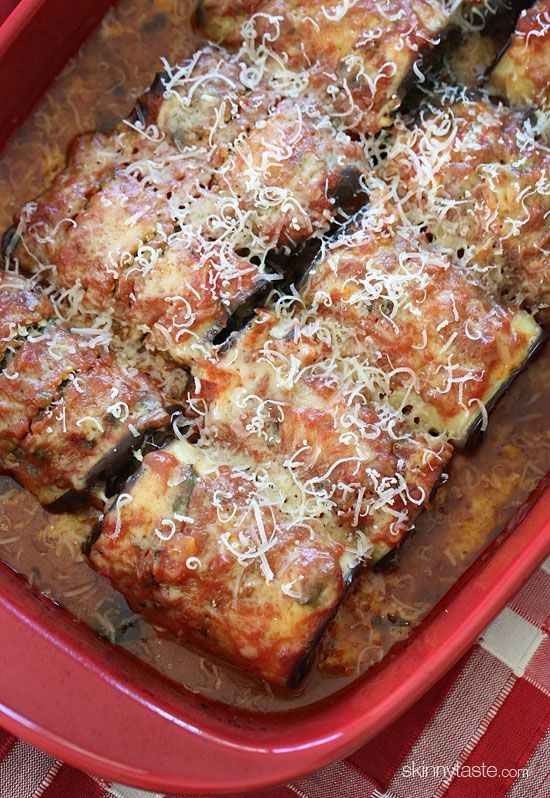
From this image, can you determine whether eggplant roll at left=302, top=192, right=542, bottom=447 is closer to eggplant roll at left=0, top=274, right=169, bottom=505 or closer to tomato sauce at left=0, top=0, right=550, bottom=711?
tomato sauce at left=0, top=0, right=550, bottom=711

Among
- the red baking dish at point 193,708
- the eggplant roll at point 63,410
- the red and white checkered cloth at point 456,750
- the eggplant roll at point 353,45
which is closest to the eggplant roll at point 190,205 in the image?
the eggplant roll at point 353,45

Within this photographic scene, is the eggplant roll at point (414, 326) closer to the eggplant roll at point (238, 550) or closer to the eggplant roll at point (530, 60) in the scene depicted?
the eggplant roll at point (238, 550)

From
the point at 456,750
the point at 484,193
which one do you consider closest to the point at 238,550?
the point at 456,750

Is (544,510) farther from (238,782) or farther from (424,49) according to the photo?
(424,49)

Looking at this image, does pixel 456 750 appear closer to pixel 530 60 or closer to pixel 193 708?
pixel 193 708

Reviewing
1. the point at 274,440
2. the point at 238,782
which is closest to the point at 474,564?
the point at 274,440
